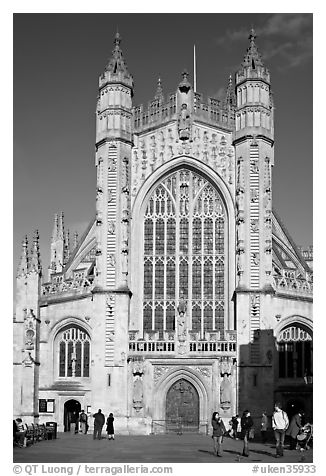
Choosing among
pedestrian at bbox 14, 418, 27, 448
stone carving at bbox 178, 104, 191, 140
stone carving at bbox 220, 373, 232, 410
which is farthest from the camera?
stone carving at bbox 178, 104, 191, 140

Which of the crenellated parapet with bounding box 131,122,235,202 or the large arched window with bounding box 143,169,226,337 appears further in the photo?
the crenellated parapet with bounding box 131,122,235,202

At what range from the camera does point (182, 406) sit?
44.1 m

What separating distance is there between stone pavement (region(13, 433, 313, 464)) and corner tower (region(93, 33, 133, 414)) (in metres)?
6.26

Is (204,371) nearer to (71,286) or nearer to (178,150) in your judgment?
(71,286)

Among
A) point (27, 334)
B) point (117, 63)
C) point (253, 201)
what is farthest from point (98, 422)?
point (117, 63)

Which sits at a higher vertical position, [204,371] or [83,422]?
[204,371]

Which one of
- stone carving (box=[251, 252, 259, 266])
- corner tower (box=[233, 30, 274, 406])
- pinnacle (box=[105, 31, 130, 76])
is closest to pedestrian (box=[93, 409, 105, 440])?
corner tower (box=[233, 30, 274, 406])

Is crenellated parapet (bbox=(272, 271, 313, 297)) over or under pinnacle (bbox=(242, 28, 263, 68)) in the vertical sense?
under

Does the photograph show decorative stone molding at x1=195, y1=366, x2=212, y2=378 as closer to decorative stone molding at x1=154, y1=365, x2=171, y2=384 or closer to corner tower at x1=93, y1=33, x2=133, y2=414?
decorative stone molding at x1=154, y1=365, x2=171, y2=384

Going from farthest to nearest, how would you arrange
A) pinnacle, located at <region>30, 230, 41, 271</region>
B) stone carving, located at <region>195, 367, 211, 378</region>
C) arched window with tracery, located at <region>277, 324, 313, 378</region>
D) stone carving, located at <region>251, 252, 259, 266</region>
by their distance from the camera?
pinnacle, located at <region>30, 230, 41, 271</region>
arched window with tracery, located at <region>277, 324, 313, 378</region>
stone carving, located at <region>251, 252, 259, 266</region>
stone carving, located at <region>195, 367, 211, 378</region>

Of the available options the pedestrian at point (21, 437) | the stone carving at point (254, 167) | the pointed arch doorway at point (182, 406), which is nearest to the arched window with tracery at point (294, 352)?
the pointed arch doorway at point (182, 406)

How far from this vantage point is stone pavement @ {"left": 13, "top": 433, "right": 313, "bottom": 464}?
2709 cm

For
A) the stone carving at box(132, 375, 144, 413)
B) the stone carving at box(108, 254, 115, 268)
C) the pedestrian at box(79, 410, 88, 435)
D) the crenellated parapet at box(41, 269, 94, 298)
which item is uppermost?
the stone carving at box(108, 254, 115, 268)

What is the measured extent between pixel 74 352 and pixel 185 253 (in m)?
7.84
